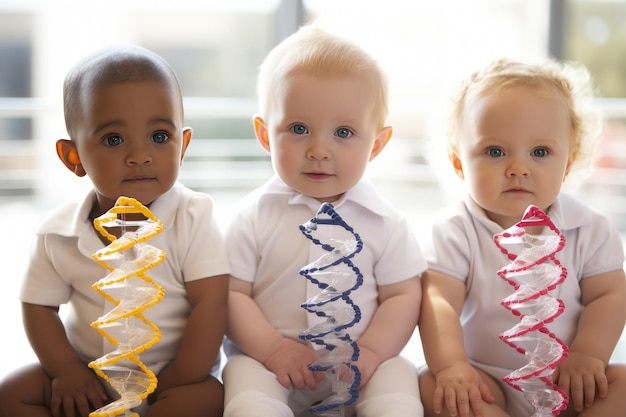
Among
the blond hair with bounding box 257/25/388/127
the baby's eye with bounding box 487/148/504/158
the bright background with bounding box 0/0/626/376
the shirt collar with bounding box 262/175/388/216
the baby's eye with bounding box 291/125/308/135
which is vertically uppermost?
the blond hair with bounding box 257/25/388/127

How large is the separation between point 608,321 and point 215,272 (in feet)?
2.04

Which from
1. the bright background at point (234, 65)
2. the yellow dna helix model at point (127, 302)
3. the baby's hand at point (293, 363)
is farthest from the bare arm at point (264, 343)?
the bright background at point (234, 65)

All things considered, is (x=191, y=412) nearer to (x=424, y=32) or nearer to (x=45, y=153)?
(x=45, y=153)

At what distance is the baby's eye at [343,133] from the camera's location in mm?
1215

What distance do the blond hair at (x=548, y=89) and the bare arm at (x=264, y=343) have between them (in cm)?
44

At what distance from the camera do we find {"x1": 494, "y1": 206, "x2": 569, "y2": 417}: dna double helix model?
0.97m

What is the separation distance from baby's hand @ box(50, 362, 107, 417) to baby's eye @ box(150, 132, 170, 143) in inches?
14.3

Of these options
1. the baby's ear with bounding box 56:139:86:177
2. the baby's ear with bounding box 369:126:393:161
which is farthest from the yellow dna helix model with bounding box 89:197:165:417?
the baby's ear with bounding box 369:126:393:161

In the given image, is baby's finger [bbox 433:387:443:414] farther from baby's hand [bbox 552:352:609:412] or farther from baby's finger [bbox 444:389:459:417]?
baby's hand [bbox 552:352:609:412]

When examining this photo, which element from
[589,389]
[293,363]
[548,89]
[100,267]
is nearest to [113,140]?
[100,267]

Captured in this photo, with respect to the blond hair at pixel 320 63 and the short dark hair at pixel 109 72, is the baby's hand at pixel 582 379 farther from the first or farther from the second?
the short dark hair at pixel 109 72

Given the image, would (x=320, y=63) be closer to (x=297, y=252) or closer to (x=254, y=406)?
(x=297, y=252)

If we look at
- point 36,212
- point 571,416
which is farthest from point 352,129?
point 36,212

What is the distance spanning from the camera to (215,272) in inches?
46.6
